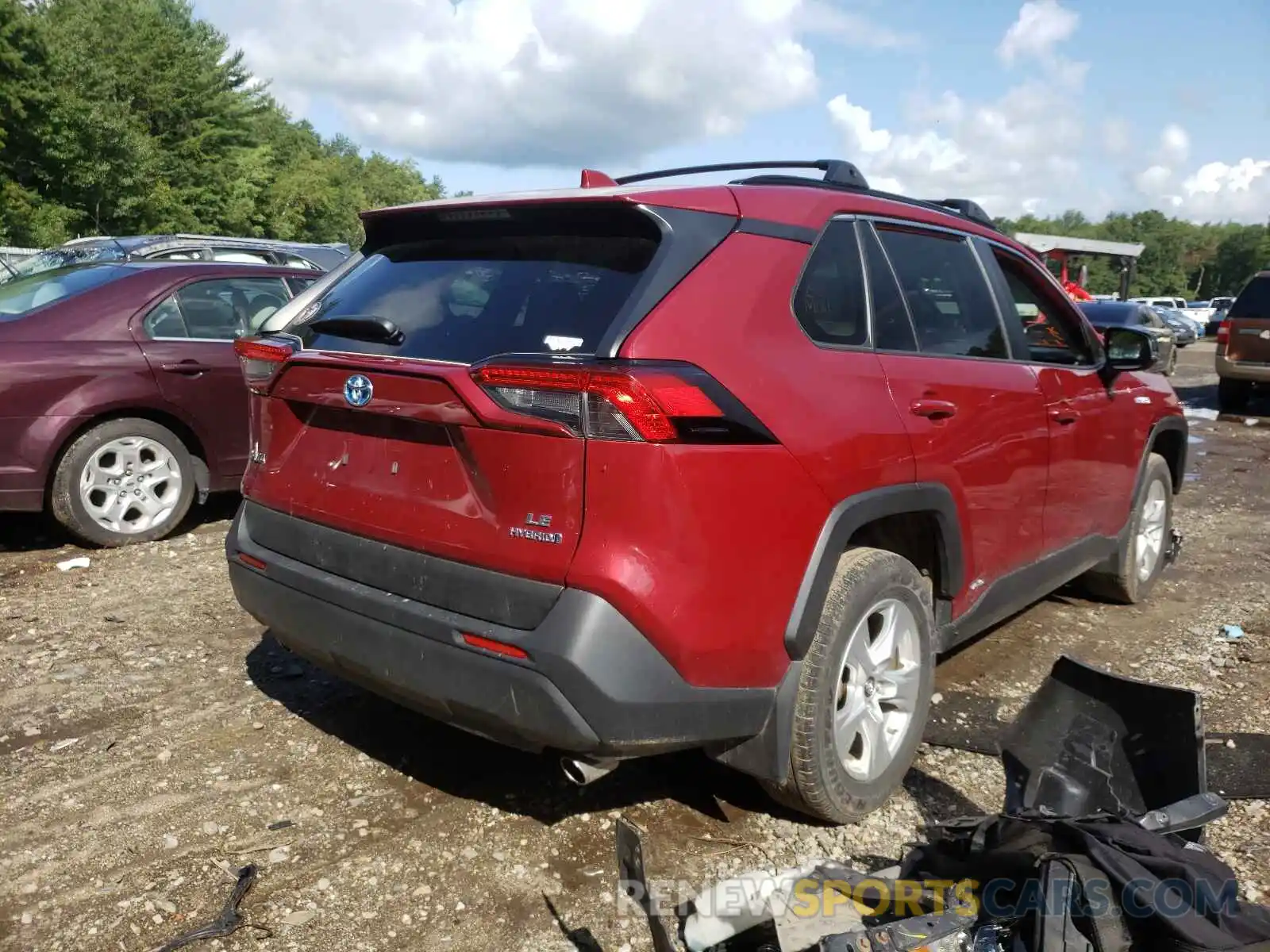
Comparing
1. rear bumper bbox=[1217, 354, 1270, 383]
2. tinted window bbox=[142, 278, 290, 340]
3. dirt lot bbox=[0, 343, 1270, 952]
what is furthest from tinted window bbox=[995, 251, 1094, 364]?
rear bumper bbox=[1217, 354, 1270, 383]

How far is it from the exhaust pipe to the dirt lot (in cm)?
35

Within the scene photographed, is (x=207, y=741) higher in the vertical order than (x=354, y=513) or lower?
lower

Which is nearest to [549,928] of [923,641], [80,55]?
[923,641]

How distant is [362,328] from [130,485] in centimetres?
358

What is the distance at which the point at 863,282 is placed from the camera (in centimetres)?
310

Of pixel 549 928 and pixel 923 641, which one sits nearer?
pixel 549 928

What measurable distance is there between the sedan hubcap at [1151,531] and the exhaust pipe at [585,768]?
3703mm

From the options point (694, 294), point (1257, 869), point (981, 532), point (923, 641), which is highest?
A: point (694, 294)

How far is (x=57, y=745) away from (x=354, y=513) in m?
1.60

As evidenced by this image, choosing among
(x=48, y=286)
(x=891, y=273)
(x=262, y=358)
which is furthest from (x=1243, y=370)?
(x=262, y=358)

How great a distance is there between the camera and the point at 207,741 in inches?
137

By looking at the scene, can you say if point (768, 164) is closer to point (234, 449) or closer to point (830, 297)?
point (830, 297)

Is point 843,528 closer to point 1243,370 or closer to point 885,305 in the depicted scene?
point 885,305

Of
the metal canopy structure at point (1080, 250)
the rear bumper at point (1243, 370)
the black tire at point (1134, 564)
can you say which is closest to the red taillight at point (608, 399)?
the black tire at point (1134, 564)
